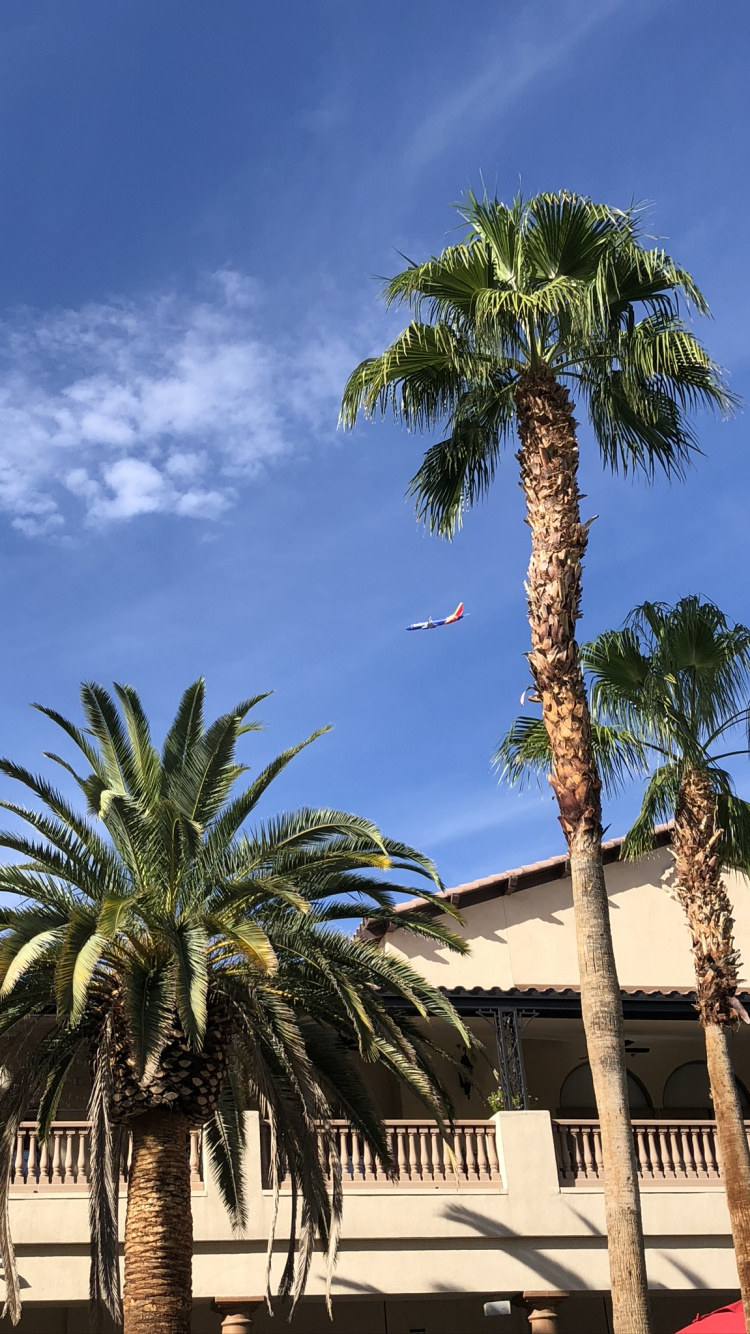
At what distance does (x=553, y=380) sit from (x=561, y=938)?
13.5 m

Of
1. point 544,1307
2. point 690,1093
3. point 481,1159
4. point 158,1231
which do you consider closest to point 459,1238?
point 481,1159

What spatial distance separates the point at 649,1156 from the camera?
71.7 feet

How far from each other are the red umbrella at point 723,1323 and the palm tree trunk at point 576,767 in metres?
4.30

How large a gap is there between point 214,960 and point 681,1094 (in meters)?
14.4

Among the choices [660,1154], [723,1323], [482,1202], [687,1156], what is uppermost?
[660,1154]

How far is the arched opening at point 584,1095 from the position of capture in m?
26.4

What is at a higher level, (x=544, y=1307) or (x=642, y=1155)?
(x=642, y=1155)

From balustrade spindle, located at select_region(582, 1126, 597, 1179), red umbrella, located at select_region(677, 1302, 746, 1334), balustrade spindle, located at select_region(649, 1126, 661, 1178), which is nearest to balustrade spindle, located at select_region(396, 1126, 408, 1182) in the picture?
balustrade spindle, located at select_region(582, 1126, 597, 1179)

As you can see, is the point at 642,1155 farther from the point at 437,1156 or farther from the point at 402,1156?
the point at 402,1156

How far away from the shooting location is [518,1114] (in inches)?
837

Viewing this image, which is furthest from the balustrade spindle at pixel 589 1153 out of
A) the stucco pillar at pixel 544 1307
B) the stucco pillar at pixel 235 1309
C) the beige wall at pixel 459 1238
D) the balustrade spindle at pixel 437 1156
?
the stucco pillar at pixel 235 1309

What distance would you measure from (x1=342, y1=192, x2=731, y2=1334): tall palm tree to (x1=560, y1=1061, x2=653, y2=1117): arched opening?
43.5 feet

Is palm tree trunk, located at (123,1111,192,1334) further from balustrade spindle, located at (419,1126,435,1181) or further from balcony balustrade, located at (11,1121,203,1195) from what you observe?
balustrade spindle, located at (419,1126,435,1181)

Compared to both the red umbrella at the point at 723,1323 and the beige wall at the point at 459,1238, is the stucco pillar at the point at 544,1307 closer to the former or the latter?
the beige wall at the point at 459,1238
